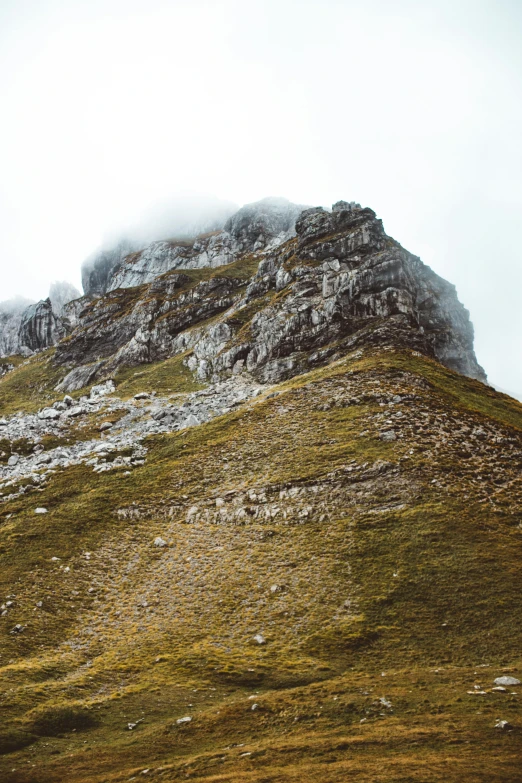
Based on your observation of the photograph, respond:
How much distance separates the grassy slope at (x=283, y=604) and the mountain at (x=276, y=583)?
0.48 feet

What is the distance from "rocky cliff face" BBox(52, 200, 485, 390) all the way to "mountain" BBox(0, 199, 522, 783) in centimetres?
743

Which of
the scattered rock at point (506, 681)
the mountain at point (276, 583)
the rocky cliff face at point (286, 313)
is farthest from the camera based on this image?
the rocky cliff face at point (286, 313)

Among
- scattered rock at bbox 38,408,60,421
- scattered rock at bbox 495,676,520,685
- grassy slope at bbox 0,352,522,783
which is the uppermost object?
scattered rock at bbox 38,408,60,421

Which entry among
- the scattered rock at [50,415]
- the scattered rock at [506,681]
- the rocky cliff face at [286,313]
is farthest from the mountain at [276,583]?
the rocky cliff face at [286,313]

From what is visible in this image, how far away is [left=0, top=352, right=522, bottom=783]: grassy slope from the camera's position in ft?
59.4

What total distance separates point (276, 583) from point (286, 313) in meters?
71.2

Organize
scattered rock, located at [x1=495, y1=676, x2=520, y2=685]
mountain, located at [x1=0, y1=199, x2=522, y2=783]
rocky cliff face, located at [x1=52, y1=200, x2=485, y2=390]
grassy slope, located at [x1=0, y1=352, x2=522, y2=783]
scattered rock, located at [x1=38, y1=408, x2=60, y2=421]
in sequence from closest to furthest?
grassy slope, located at [x1=0, y1=352, x2=522, y2=783] < mountain, located at [x1=0, y1=199, x2=522, y2=783] < scattered rock, located at [x1=495, y1=676, x2=520, y2=685] < scattered rock, located at [x1=38, y1=408, x2=60, y2=421] < rocky cliff face, located at [x1=52, y1=200, x2=485, y2=390]

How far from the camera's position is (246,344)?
3885 inches

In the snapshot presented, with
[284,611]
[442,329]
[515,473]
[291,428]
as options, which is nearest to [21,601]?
[284,611]

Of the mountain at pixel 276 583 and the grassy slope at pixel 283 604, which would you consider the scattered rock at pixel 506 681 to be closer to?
the mountain at pixel 276 583

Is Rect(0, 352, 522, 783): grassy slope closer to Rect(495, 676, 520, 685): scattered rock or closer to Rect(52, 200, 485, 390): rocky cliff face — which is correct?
Rect(495, 676, 520, 685): scattered rock

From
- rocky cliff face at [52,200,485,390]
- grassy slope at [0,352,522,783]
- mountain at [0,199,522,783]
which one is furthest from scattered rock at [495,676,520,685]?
rocky cliff face at [52,200,485,390]

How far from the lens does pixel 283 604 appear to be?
102ft

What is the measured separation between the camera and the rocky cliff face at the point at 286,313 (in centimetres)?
8881
